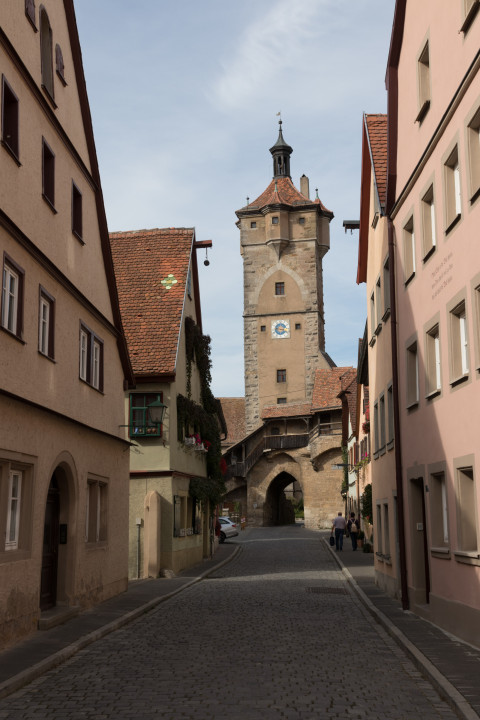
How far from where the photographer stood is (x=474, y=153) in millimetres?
11320

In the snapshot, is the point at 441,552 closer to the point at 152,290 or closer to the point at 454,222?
the point at 454,222

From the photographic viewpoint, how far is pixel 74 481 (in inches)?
580

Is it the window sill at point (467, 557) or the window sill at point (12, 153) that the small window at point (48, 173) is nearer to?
the window sill at point (12, 153)

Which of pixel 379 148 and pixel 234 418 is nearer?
pixel 379 148

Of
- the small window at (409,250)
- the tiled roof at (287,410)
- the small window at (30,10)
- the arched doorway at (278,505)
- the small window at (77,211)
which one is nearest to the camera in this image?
the small window at (30,10)

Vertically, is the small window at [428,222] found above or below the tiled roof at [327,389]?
below

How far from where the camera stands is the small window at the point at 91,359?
15742 millimetres

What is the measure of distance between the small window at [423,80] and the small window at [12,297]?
711cm

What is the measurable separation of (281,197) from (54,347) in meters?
64.1

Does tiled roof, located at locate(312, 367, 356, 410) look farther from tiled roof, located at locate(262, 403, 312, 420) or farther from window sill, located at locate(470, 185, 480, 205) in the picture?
window sill, located at locate(470, 185, 480, 205)

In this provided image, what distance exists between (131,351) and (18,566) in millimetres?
12762

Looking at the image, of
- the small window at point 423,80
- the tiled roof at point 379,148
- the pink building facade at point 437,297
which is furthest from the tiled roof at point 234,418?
the small window at point 423,80

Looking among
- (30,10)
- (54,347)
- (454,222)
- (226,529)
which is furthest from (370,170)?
(226,529)

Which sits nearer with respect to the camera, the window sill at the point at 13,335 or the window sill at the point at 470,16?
the window sill at the point at 470,16
